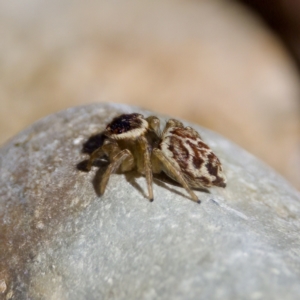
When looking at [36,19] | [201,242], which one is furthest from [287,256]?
[36,19]

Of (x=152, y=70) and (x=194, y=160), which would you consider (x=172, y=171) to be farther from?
(x=152, y=70)

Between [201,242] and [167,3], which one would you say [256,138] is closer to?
[167,3]

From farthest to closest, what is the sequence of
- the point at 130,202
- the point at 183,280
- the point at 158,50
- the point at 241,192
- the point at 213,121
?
1. the point at 158,50
2. the point at 213,121
3. the point at 241,192
4. the point at 130,202
5. the point at 183,280

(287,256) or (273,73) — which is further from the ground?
(273,73)

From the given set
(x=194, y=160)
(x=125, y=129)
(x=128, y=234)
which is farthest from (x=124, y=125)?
(x=128, y=234)

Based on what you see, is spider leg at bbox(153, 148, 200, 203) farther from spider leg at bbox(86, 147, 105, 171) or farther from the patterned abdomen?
spider leg at bbox(86, 147, 105, 171)

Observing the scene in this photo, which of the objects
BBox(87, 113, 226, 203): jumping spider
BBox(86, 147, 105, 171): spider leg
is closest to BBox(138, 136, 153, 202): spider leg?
BBox(87, 113, 226, 203): jumping spider
